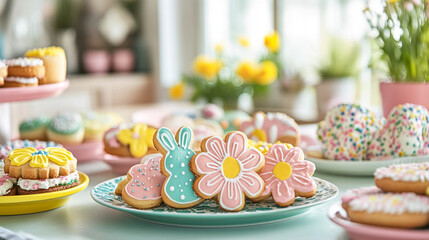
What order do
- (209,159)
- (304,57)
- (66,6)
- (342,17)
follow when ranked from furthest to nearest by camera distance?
(66,6) < (304,57) < (342,17) < (209,159)

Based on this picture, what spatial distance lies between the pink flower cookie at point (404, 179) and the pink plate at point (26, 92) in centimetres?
73

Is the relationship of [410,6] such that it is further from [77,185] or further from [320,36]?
[320,36]

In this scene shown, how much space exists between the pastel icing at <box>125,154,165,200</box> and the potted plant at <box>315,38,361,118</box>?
226 centimetres

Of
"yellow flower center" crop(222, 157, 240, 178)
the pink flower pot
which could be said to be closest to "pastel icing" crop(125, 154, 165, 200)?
"yellow flower center" crop(222, 157, 240, 178)

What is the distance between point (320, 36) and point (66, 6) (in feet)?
6.57

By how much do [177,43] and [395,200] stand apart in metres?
3.86

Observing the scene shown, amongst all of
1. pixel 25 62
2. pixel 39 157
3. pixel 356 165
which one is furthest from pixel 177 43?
pixel 39 157

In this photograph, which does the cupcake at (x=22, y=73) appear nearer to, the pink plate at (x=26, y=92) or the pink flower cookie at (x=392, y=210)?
the pink plate at (x=26, y=92)

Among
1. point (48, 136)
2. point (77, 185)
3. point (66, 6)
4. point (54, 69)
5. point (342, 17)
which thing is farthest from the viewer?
point (66, 6)

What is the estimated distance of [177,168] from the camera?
904mm

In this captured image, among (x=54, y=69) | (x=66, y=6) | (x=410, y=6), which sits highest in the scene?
(x=66, y=6)

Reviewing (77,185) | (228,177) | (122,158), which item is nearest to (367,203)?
(228,177)

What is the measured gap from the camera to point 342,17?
3.33m

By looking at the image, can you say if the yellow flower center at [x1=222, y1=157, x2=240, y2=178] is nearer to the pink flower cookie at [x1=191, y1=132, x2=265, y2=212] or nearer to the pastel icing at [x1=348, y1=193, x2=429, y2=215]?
the pink flower cookie at [x1=191, y1=132, x2=265, y2=212]
